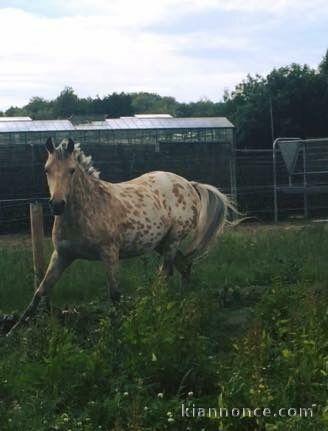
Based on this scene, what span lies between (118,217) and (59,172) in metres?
1.06

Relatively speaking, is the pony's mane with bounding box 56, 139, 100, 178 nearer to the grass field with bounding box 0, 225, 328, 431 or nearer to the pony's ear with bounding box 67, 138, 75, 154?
the pony's ear with bounding box 67, 138, 75, 154

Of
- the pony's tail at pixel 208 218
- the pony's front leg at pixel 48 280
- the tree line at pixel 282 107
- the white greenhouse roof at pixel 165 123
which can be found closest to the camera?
the pony's front leg at pixel 48 280

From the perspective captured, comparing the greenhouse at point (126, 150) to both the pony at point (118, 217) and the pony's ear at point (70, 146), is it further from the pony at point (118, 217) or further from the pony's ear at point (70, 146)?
the pony's ear at point (70, 146)

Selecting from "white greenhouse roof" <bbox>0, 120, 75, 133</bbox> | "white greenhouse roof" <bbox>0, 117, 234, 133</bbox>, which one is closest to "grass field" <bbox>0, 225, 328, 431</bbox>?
"white greenhouse roof" <bbox>0, 120, 75, 133</bbox>

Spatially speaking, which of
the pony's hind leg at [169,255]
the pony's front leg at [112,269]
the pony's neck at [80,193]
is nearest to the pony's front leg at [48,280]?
the pony's front leg at [112,269]

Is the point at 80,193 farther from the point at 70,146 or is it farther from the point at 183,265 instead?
the point at 183,265

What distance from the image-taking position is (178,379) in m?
5.24

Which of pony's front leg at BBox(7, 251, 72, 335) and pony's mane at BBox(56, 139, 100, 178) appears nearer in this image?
pony's front leg at BBox(7, 251, 72, 335)

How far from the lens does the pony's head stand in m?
7.74

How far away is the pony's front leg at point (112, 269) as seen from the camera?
8172 mm

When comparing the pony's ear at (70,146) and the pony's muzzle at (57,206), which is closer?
the pony's muzzle at (57,206)

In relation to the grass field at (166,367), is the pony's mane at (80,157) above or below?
above

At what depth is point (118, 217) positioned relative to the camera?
8.72 meters

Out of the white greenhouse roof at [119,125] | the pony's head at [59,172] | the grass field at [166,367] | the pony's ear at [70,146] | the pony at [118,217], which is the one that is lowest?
the grass field at [166,367]
